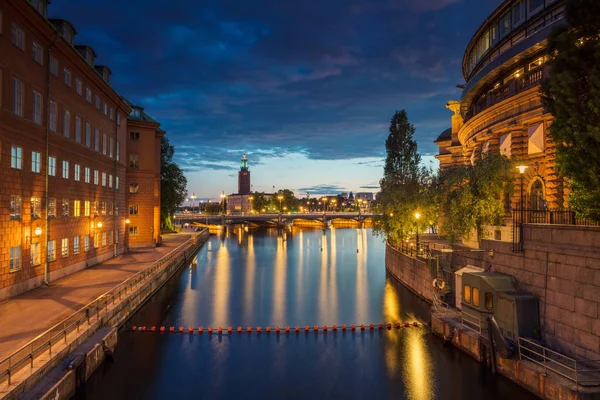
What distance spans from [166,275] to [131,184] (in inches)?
716

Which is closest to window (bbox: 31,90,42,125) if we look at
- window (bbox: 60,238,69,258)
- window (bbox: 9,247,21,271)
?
window (bbox: 9,247,21,271)

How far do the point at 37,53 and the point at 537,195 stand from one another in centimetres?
3340

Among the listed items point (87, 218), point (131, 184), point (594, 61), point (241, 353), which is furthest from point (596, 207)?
point (131, 184)

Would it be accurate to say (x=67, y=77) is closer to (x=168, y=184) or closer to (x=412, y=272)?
(x=412, y=272)

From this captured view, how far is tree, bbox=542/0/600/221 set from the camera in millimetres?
13938

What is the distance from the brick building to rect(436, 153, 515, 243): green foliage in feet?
86.2

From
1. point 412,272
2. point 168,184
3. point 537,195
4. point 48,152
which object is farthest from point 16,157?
point 168,184

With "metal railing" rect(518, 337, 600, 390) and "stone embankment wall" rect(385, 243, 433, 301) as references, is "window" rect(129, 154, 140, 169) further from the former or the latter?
"metal railing" rect(518, 337, 600, 390)

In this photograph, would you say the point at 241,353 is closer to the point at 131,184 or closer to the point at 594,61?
the point at 594,61

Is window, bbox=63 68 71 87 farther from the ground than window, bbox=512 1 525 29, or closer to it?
closer to it

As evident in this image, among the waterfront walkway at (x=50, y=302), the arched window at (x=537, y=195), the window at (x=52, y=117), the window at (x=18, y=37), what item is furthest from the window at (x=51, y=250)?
the arched window at (x=537, y=195)

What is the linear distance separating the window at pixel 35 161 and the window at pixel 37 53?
5.97 metres

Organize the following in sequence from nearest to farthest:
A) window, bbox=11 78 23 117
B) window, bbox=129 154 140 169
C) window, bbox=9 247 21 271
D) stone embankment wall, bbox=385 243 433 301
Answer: window, bbox=9 247 21 271 < window, bbox=11 78 23 117 < stone embankment wall, bbox=385 243 433 301 < window, bbox=129 154 140 169

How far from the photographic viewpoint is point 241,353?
22.4 metres
